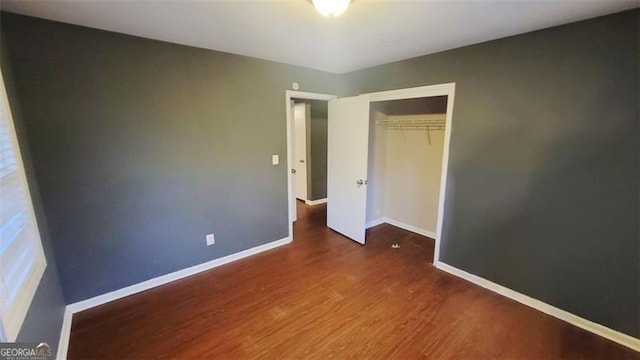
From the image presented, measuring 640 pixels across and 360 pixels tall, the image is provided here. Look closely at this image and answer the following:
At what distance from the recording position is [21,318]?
4.01ft

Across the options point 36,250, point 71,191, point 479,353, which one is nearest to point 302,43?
point 71,191

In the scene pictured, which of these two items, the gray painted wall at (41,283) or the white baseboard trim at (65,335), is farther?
the white baseboard trim at (65,335)

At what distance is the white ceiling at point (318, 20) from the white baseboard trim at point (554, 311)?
2.25m

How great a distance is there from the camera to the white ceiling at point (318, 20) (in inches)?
64.2

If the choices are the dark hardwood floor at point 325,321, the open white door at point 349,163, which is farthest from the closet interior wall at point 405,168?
the dark hardwood floor at point 325,321

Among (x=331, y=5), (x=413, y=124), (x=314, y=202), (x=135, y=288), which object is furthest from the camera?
(x=314, y=202)

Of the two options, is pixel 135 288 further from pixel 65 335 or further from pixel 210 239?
pixel 210 239

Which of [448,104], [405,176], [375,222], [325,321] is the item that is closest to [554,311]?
[325,321]

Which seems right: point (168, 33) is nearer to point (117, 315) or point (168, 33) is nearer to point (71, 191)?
point (71, 191)

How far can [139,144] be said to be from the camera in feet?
7.55

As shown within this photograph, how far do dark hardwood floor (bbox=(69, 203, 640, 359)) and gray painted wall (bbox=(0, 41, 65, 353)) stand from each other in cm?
29

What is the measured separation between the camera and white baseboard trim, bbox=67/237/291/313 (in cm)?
224

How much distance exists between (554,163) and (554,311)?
49.3 inches

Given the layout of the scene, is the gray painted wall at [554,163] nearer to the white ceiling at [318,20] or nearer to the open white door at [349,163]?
the white ceiling at [318,20]
